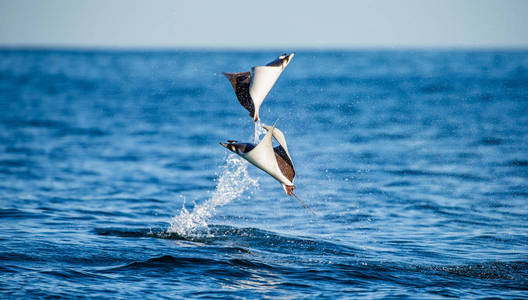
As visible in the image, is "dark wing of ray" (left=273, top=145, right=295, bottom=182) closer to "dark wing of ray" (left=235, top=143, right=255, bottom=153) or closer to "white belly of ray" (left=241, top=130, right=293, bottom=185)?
"white belly of ray" (left=241, top=130, right=293, bottom=185)

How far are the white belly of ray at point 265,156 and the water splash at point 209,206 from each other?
3409 millimetres

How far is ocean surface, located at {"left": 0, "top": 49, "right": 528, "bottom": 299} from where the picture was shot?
945cm

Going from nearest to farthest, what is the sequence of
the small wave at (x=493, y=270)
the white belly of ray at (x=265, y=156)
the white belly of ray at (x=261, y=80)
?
the white belly of ray at (x=265, y=156), the white belly of ray at (x=261, y=80), the small wave at (x=493, y=270)

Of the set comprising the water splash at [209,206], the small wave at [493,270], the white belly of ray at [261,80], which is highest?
the white belly of ray at [261,80]

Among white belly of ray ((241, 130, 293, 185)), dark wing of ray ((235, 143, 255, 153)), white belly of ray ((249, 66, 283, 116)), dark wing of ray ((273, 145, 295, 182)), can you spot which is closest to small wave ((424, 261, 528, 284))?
dark wing of ray ((273, 145, 295, 182))

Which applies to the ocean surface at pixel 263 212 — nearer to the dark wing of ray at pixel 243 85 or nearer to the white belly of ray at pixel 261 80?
the dark wing of ray at pixel 243 85

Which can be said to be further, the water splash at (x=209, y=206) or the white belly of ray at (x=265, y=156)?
the water splash at (x=209, y=206)

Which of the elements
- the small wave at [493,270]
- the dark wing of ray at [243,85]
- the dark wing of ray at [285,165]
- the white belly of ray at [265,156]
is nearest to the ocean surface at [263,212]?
the small wave at [493,270]

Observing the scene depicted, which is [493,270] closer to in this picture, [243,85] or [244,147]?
[244,147]

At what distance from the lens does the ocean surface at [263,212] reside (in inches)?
372

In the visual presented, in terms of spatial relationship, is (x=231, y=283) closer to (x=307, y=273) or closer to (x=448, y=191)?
(x=307, y=273)

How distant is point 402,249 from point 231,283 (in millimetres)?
3663

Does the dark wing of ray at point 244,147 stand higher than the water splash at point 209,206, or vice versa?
the dark wing of ray at point 244,147

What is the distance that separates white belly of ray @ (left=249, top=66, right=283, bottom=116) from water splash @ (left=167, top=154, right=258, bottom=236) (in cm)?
346
